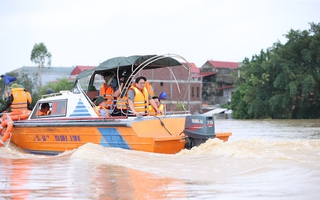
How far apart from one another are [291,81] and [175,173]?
41059 millimetres

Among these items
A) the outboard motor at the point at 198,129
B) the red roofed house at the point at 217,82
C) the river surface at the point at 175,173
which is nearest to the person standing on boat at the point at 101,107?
the river surface at the point at 175,173

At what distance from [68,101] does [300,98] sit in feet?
125

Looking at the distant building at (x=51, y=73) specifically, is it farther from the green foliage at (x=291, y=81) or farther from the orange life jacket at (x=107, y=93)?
the orange life jacket at (x=107, y=93)

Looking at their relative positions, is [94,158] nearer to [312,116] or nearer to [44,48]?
[312,116]

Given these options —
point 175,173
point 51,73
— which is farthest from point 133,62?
point 51,73

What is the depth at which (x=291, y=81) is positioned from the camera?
166 feet

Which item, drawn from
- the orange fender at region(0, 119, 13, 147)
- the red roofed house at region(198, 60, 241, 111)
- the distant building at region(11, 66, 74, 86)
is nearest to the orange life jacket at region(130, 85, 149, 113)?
the orange fender at region(0, 119, 13, 147)

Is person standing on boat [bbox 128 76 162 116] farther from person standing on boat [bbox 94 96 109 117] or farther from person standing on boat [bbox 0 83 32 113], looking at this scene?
person standing on boat [bbox 0 83 32 113]

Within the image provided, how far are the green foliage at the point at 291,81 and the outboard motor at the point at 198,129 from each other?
3653 cm

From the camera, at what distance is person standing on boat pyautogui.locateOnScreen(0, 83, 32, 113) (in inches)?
675

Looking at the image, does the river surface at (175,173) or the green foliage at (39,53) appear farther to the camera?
the green foliage at (39,53)

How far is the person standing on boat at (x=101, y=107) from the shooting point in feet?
48.9

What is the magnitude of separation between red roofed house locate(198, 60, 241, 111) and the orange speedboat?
A: 6726 cm

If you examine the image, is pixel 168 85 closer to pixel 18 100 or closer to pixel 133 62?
pixel 18 100
